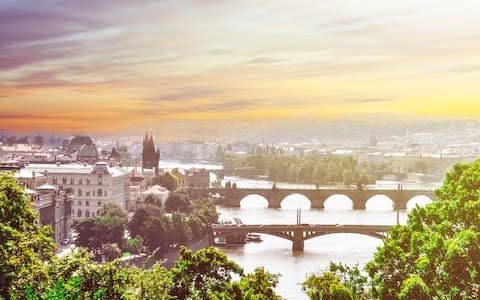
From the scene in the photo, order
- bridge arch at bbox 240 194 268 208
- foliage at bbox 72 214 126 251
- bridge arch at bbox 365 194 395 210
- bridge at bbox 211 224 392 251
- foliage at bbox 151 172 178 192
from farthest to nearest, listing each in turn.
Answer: bridge arch at bbox 240 194 268 208, bridge arch at bbox 365 194 395 210, foliage at bbox 151 172 178 192, bridge at bbox 211 224 392 251, foliage at bbox 72 214 126 251

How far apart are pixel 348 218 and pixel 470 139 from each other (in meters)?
70.6

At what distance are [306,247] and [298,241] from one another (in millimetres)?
498

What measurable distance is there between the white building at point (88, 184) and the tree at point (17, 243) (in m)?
25.7

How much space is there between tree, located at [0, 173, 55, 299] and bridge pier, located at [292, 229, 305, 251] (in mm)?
20886

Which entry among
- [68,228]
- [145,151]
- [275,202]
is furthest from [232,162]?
[68,228]

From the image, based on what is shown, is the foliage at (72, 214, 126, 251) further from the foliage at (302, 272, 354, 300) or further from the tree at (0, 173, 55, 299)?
the foliage at (302, 272, 354, 300)

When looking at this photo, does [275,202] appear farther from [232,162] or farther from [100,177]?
[232,162]

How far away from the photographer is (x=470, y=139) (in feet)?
361

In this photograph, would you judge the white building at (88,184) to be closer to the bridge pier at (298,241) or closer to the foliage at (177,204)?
the foliage at (177,204)

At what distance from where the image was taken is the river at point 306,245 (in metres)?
26.6

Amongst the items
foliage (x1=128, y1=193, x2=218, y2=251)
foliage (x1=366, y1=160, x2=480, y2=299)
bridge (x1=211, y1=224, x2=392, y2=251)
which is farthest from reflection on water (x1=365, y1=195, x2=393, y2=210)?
foliage (x1=366, y1=160, x2=480, y2=299)

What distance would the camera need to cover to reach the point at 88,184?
3850 cm

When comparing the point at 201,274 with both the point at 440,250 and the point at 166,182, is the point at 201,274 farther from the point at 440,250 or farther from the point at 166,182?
the point at 166,182

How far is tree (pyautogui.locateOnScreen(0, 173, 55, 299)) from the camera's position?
1030 cm
